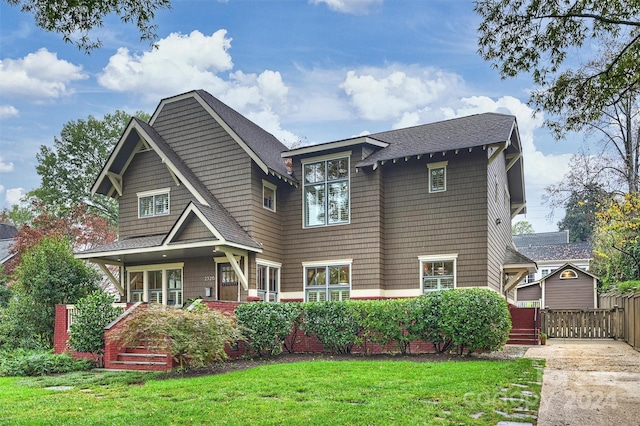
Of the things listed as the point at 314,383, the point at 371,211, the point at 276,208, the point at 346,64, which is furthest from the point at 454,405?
the point at 346,64

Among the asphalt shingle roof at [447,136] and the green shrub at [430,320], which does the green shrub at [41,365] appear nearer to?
the green shrub at [430,320]

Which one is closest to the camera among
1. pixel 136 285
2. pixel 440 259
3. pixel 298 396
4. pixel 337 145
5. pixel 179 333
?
pixel 298 396

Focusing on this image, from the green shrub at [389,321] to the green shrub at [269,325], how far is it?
1.78m

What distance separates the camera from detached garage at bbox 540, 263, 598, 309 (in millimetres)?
30344

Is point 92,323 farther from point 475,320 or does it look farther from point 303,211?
point 475,320

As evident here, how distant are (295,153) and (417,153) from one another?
13.9 ft

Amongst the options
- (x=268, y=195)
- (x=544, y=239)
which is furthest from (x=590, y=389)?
(x=544, y=239)

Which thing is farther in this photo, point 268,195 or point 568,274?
point 568,274

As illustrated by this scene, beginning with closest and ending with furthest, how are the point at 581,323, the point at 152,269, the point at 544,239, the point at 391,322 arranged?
the point at 391,322, the point at 152,269, the point at 581,323, the point at 544,239

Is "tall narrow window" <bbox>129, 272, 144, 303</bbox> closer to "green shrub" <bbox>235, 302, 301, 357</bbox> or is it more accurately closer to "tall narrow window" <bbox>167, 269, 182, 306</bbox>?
"tall narrow window" <bbox>167, 269, 182, 306</bbox>

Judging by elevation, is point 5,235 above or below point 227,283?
above

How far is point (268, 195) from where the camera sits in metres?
18.3

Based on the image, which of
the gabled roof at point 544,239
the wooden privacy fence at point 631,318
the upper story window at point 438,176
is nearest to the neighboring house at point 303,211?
the upper story window at point 438,176

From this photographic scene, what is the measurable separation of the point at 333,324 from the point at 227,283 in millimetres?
4957
